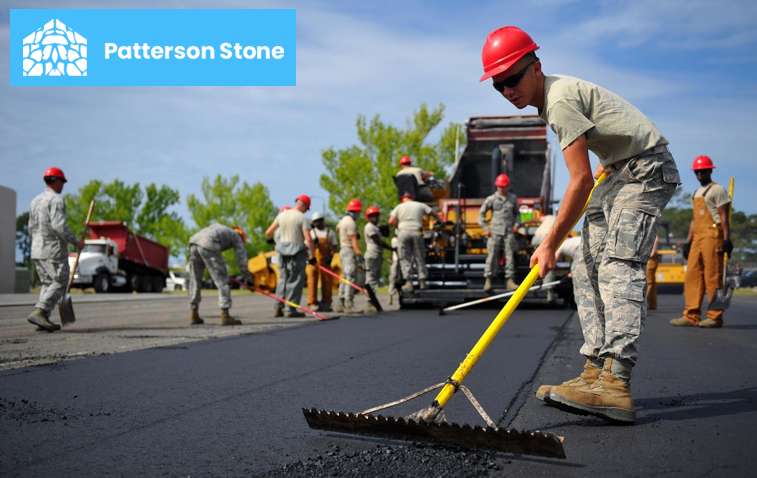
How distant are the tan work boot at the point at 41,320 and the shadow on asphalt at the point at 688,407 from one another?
695cm

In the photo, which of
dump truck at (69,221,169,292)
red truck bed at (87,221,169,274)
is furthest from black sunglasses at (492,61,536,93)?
red truck bed at (87,221,169,274)

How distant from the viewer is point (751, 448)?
293 cm

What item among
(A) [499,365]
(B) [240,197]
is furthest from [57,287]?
(B) [240,197]

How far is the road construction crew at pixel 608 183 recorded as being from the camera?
3.35m

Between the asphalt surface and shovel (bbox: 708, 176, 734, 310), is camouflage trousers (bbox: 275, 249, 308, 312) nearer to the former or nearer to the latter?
the asphalt surface

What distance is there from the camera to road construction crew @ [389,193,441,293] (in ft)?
41.5

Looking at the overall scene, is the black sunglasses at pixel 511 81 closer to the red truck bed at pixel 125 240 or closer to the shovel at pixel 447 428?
the shovel at pixel 447 428

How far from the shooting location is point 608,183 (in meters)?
3.70

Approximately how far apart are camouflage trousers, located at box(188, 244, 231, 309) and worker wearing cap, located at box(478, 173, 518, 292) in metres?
4.60

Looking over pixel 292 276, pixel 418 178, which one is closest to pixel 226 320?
pixel 292 276

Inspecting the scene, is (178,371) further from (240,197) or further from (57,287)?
(240,197)

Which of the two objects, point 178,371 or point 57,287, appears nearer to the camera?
point 178,371

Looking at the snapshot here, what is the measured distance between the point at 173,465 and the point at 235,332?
19.2ft

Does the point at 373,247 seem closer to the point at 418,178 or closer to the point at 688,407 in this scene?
the point at 418,178
